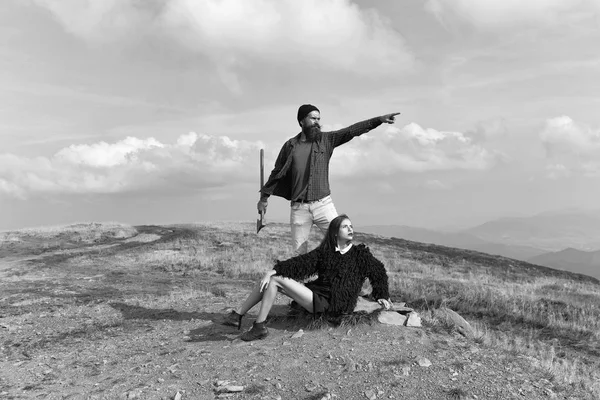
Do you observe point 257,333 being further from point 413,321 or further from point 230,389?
point 413,321

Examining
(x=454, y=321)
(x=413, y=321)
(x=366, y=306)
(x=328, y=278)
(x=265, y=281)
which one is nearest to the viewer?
(x=265, y=281)

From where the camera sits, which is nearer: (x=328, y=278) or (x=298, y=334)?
(x=298, y=334)

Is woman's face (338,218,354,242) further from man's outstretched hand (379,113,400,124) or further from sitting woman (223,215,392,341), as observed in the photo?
man's outstretched hand (379,113,400,124)

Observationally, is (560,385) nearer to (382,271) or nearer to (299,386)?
(382,271)

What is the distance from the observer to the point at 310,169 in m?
6.79

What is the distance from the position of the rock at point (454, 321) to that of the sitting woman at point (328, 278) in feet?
4.16

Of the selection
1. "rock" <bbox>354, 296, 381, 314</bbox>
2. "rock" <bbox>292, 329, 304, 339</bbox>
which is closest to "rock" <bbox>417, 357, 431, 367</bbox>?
"rock" <bbox>354, 296, 381, 314</bbox>

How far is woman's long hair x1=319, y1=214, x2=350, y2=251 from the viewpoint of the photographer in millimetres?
6324

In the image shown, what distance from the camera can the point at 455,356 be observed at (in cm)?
565

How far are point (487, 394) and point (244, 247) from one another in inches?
800

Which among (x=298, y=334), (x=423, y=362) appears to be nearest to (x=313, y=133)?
(x=298, y=334)

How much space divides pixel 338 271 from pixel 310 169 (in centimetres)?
154

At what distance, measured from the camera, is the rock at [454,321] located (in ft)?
22.4

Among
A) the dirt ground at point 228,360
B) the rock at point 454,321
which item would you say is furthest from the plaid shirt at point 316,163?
the rock at point 454,321
